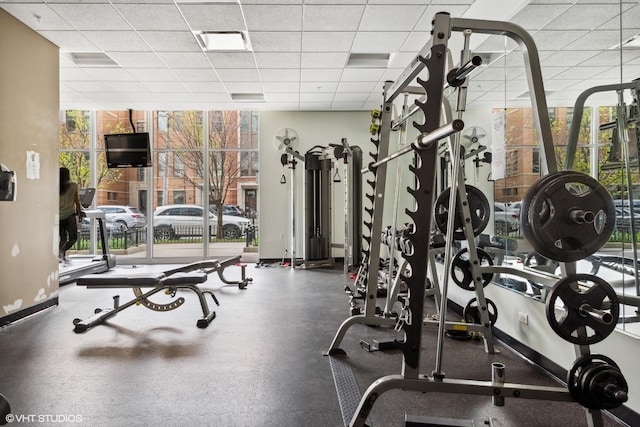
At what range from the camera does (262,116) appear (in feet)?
25.3

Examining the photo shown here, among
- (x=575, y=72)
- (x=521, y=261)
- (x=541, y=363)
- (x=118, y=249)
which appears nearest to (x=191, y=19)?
(x=575, y=72)

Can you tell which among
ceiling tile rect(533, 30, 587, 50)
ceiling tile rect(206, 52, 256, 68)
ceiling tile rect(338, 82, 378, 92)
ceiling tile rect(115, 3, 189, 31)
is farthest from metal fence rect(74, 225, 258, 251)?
ceiling tile rect(533, 30, 587, 50)

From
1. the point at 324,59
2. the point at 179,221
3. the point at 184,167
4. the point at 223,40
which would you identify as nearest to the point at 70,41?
the point at 223,40

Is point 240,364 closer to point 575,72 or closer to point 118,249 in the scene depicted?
point 575,72

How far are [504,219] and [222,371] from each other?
8.62 ft

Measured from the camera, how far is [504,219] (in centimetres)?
347

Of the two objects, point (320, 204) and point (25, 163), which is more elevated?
point (25, 163)

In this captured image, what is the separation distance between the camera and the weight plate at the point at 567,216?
1634 mm

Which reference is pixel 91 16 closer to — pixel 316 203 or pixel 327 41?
pixel 327 41

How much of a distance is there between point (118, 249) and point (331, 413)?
7258 millimetres

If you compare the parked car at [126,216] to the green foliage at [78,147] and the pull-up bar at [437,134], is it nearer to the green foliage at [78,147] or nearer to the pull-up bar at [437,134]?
the green foliage at [78,147]

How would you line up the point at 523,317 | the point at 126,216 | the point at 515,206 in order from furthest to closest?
the point at 126,216 < the point at 515,206 < the point at 523,317

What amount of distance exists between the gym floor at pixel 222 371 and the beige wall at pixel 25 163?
318 mm

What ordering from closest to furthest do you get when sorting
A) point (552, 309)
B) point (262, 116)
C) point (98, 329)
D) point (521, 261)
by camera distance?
point (552, 309), point (521, 261), point (98, 329), point (262, 116)
